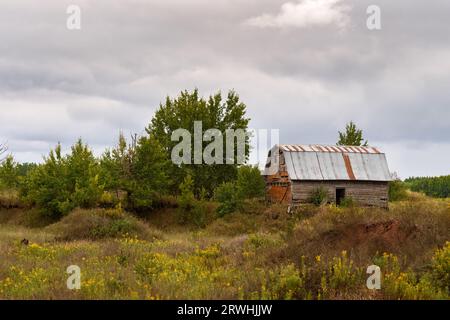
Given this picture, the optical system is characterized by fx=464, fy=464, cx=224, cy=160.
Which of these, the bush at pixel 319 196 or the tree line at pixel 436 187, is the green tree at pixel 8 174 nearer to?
the bush at pixel 319 196

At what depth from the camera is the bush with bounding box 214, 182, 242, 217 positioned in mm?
34438

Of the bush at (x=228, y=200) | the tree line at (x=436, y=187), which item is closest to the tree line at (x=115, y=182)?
the bush at (x=228, y=200)

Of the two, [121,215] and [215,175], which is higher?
[215,175]

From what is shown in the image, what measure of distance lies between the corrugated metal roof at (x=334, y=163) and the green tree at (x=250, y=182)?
289 centimetres

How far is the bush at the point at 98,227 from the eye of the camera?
77.9ft

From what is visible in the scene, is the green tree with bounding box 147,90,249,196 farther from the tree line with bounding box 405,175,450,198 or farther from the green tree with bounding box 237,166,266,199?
the tree line with bounding box 405,175,450,198

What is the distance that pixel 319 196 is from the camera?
116ft

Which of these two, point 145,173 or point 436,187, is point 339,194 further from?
point 436,187

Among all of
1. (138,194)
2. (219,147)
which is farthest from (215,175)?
(138,194)

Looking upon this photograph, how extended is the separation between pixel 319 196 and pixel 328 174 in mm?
2056

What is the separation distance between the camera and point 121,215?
27188mm
